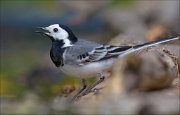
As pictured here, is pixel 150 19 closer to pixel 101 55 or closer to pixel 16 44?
pixel 16 44

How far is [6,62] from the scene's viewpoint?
1077 centimetres

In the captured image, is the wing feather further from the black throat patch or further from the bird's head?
the bird's head

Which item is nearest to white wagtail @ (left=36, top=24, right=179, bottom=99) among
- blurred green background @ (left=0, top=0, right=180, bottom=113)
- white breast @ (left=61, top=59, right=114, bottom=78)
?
white breast @ (left=61, top=59, right=114, bottom=78)

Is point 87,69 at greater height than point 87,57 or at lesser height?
lesser

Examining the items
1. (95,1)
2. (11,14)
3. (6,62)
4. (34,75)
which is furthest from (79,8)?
(34,75)

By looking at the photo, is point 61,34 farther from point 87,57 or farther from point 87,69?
point 87,69

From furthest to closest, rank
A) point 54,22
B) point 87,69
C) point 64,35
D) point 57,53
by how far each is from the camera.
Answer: point 54,22, point 64,35, point 57,53, point 87,69

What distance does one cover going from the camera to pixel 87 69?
273 inches

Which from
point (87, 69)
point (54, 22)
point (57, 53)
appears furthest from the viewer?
point (54, 22)

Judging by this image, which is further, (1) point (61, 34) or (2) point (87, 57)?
(1) point (61, 34)

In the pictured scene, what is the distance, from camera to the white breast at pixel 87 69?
22.6 feet

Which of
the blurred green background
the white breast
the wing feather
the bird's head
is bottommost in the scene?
the white breast

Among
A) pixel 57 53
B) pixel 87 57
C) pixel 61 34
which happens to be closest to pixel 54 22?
pixel 61 34

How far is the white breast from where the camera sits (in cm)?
690
